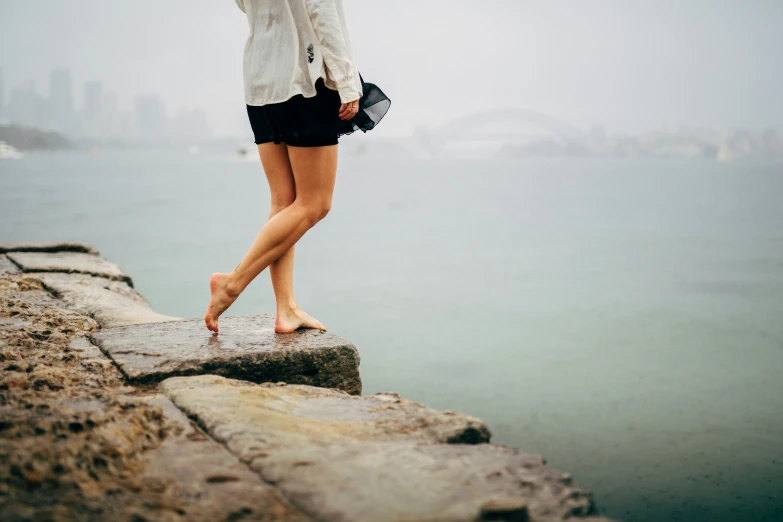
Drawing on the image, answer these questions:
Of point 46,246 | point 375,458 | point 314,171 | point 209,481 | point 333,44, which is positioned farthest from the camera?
point 46,246

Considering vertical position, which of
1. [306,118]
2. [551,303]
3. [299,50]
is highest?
[299,50]

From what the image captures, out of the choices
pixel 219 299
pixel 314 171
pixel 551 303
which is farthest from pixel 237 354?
pixel 551 303

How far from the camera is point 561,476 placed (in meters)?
1.26

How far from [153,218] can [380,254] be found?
5.08 metres

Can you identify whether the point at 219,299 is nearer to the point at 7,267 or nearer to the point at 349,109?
the point at 349,109

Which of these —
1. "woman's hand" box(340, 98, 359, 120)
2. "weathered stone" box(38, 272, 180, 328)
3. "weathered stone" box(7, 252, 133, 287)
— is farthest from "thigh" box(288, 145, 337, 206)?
"weathered stone" box(7, 252, 133, 287)

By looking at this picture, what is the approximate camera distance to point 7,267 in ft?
12.5

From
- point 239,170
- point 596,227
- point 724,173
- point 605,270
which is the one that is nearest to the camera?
point 605,270

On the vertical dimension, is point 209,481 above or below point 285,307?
below

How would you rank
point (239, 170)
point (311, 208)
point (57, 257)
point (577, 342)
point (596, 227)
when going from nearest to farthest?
point (311, 208) → point (57, 257) → point (577, 342) → point (596, 227) → point (239, 170)

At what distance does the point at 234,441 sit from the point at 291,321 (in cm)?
90

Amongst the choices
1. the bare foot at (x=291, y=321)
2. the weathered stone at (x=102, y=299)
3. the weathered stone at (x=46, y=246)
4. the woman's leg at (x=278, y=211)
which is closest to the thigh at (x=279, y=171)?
the woman's leg at (x=278, y=211)

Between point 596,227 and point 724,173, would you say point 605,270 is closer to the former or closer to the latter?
point 596,227

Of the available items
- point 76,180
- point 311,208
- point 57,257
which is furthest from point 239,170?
point 311,208
